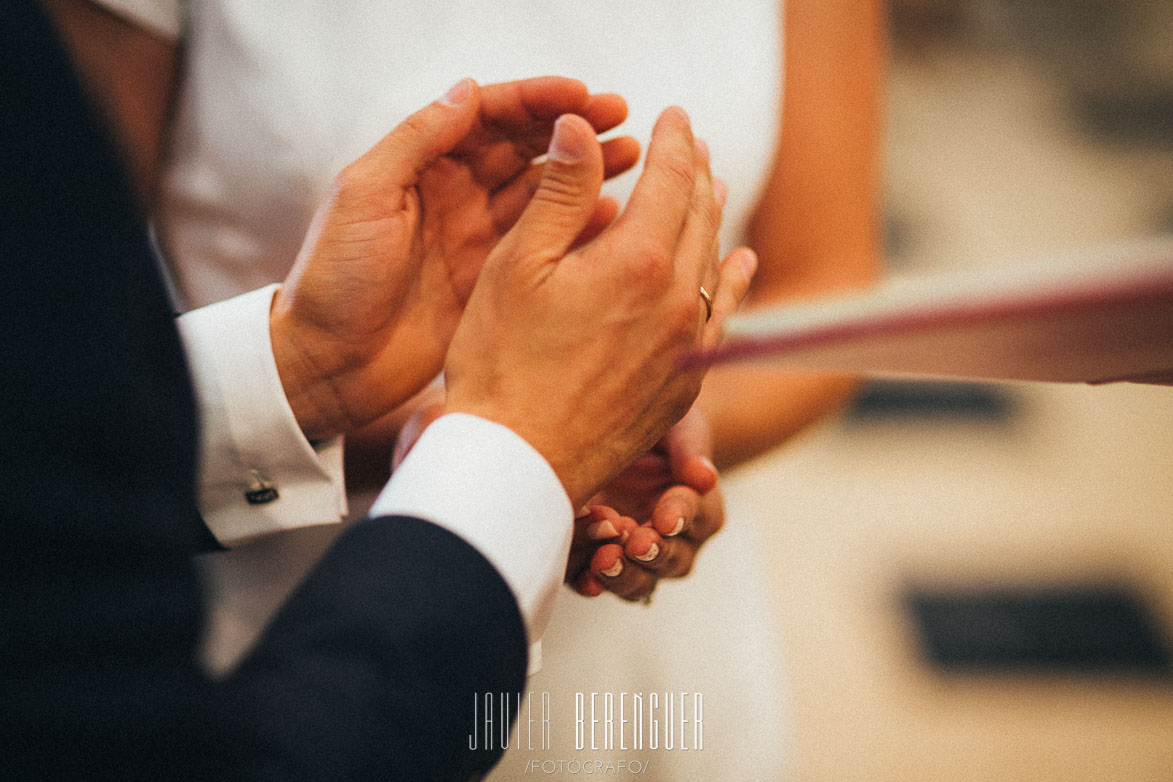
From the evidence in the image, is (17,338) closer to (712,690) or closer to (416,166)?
(416,166)

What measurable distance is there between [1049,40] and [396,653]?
460 cm

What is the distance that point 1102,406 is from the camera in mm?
2170

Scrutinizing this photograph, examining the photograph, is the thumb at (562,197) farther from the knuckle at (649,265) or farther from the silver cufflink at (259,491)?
the silver cufflink at (259,491)

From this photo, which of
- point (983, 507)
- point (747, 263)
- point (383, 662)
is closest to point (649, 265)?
point (747, 263)

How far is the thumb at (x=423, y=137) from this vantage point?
569 mm

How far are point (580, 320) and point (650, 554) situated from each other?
218 millimetres

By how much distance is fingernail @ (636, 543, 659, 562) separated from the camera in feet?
2.03

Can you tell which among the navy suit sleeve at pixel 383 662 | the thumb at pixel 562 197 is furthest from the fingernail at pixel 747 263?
the navy suit sleeve at pixel 383 662

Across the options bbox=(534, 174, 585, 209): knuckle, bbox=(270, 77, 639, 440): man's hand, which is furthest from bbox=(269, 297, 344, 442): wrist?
bbox=(534, 174, 585, 209): knuckle

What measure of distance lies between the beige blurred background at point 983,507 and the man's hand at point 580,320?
1.52ft

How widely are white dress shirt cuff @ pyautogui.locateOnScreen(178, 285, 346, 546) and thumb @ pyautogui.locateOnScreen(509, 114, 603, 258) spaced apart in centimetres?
25

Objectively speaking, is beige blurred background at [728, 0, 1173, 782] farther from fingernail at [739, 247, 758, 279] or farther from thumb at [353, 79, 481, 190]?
thumb at [353, 79, 481, 190]

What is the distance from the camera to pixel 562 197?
518 millimetres

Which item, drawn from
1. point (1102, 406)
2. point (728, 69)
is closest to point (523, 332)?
point (728, 69)
